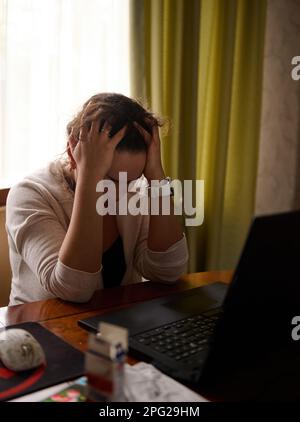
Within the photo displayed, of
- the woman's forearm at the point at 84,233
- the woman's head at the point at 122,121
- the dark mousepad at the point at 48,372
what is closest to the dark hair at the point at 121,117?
the woman's head at the point at 122,121

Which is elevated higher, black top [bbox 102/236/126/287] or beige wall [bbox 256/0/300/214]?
beige wall [bbox 256/0/300/214]

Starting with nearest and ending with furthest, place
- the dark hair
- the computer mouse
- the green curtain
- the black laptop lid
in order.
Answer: the black laptop lid, the computer mouse, the dark hair, the green curtain

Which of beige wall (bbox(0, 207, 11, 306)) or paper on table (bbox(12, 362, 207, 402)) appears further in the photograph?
beige wall (bbox(0, 207, 11, 306))

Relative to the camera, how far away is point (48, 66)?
1.95 metres

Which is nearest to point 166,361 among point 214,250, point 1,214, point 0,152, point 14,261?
point 14,261

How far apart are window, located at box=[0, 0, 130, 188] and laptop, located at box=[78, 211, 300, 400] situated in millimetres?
1085

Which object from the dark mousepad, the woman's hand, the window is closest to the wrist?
the woman's hand

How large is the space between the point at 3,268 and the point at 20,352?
898 millimetres

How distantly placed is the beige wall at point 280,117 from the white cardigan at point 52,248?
4.95ft

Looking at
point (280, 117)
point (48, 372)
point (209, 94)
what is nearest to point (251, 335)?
point (48, 372)

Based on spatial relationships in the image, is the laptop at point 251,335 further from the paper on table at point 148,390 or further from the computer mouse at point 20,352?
the computer mouse at point 20,352

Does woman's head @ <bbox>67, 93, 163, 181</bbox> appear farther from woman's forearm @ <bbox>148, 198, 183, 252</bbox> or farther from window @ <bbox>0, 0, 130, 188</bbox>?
window @ <bbox>0, 0, 130, 188</bbox>

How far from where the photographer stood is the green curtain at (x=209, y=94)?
86.5 inches

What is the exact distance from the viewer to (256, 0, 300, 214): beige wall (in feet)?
9.04
